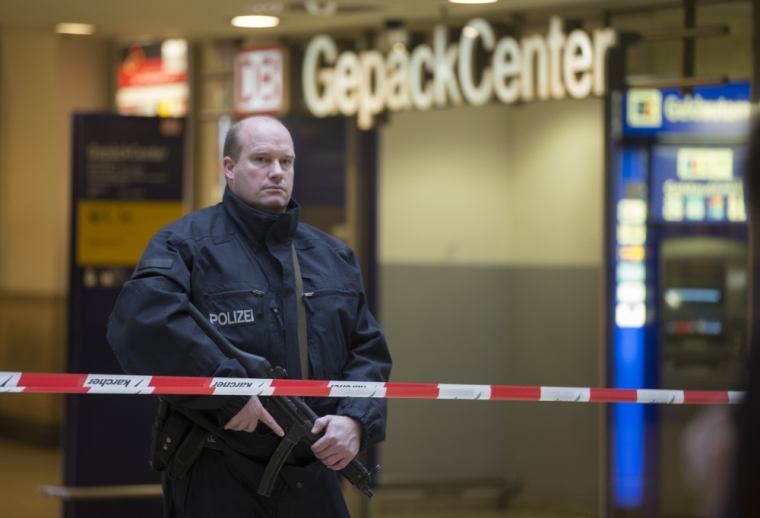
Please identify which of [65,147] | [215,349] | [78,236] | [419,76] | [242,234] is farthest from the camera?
[65,147]

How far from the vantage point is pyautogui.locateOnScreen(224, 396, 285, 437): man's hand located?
2.52 metres

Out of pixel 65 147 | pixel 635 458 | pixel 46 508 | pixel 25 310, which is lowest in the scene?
pixel 46 508

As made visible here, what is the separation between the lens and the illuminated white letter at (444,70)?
5.13m

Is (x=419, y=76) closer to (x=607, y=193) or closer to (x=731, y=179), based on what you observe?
(x=607, y=193)

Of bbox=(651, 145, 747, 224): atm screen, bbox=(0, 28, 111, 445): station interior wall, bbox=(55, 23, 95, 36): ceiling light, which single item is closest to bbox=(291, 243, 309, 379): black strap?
bbox=(651, 145, 747, 224): atm screen

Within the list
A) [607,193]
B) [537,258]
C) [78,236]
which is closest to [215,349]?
[78,236]

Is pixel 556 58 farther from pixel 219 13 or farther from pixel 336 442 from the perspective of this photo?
pixel 336 442

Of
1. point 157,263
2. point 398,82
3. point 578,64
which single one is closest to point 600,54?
point 578,64

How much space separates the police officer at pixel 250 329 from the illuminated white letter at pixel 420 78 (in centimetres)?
244

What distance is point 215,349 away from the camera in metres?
2.54

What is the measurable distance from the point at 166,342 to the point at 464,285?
364cm

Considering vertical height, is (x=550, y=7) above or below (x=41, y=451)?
above

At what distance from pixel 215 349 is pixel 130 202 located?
2.58m

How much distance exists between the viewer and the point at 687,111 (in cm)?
502
